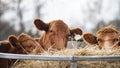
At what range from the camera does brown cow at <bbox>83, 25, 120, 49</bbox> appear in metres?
6.79

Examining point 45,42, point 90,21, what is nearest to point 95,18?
point 90,21

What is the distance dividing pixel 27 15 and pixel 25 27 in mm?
2696

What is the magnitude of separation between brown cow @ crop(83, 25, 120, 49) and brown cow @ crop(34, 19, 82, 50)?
328 mm

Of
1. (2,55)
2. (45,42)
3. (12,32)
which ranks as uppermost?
(2,55)

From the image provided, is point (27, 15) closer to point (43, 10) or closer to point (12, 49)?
point (43, 10)

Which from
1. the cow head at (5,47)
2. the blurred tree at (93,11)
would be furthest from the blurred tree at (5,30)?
the cow head at (5,47)

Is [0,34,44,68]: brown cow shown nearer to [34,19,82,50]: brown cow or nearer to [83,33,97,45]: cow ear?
[34,19,82,50]: brown cow

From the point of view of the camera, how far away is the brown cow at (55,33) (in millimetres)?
6855

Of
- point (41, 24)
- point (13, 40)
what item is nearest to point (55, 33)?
point (41, 24)

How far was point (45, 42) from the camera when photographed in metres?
7.23

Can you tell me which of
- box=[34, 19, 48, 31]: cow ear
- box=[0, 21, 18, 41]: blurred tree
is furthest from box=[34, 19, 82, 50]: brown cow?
box=[0, 21, 18, 41]: blurred tree

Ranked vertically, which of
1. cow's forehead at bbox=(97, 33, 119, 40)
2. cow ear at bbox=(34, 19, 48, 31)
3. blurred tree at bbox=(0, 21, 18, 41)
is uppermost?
cow ear at bbox=(34, 19, 48, 31)

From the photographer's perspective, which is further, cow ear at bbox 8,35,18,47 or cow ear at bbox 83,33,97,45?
cow ear at bbox 83,33,97,45

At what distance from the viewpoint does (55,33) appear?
23.2ft
